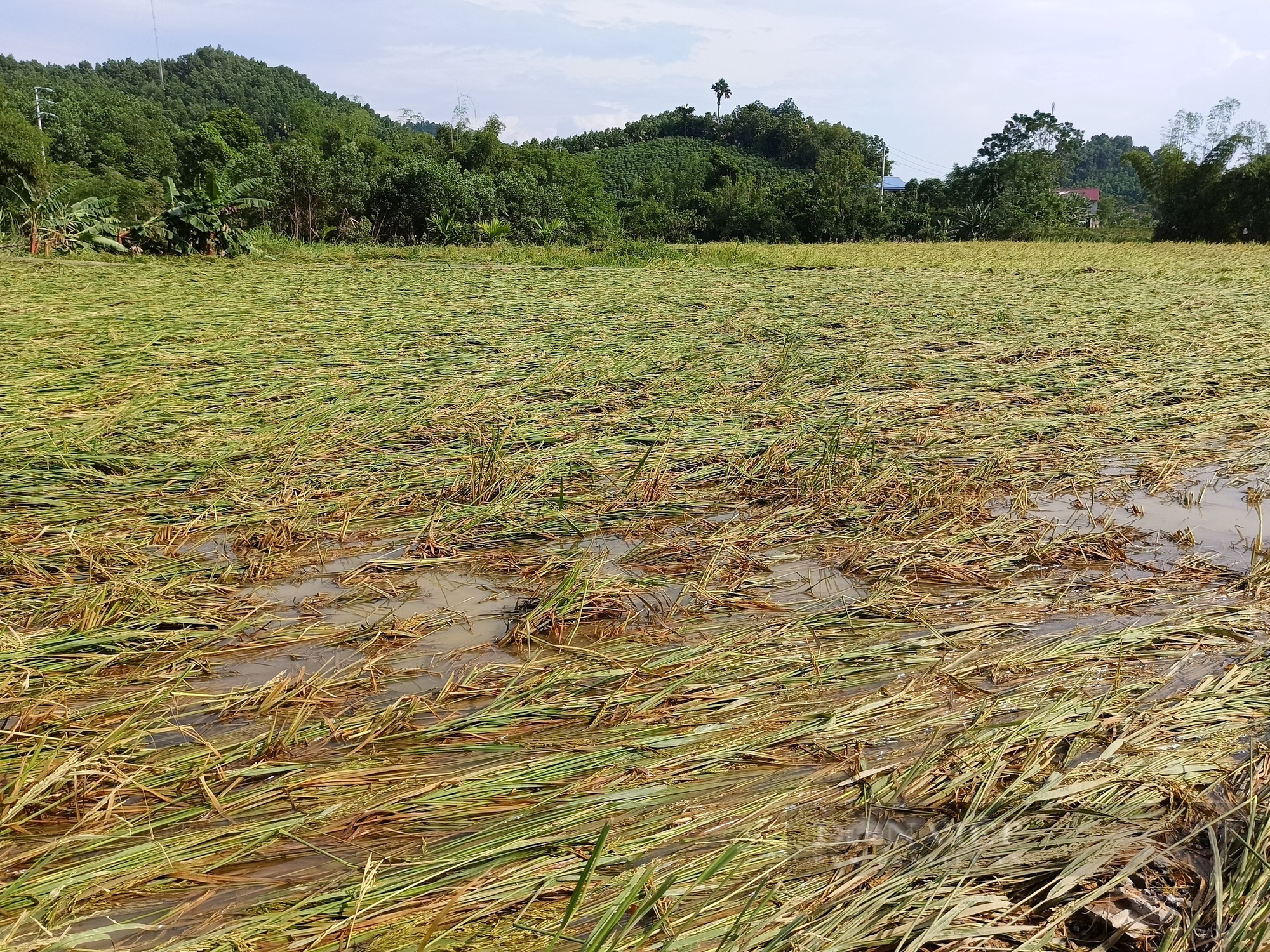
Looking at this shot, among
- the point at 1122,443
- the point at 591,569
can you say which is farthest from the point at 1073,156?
the point at 591,569

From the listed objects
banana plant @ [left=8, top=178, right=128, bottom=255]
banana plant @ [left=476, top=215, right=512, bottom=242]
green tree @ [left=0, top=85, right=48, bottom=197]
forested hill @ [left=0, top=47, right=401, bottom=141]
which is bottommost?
banana plant @ [left=8, top=178, right=128, bottom=255]

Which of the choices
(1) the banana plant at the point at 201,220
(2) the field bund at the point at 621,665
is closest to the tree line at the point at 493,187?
(1) the banana plant at the point at 201,220

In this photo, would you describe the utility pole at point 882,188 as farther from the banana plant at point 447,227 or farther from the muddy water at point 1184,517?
the muddy water at point 1184,517

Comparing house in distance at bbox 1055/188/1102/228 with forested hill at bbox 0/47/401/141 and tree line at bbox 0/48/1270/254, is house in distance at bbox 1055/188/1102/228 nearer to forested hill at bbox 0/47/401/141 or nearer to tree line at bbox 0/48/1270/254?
tree line at bbox 0/48/1270/254

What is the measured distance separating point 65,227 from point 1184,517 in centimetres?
1319

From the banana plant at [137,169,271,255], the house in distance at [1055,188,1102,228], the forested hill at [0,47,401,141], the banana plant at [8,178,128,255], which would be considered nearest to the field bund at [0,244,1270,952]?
the banana plant at [137,169,271,255]

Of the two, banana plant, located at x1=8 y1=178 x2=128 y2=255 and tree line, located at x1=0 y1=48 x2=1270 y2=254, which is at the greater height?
tree line, located at x1=0 y1=48 x2=1270 y2=254

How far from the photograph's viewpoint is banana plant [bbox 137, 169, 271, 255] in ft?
36.2

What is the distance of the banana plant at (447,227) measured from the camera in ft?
60.6

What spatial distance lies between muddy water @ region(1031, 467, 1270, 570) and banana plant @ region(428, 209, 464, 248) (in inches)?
674

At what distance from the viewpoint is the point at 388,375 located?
4781 mm

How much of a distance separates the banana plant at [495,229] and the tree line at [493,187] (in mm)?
65

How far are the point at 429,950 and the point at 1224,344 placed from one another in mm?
7502

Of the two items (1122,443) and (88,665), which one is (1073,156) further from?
(88,665)
